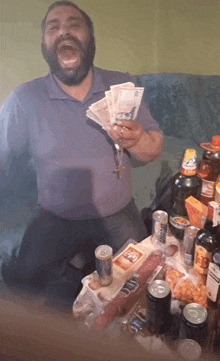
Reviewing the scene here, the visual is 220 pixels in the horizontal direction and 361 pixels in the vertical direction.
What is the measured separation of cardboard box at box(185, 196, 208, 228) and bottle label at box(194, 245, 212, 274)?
145 millimetres

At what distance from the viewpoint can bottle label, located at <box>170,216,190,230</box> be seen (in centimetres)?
139

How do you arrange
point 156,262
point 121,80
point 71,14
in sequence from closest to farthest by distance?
point 156,262, point 71,14, point 121,80

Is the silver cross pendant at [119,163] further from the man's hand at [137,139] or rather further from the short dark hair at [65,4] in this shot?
the short dark hair at [65,4]

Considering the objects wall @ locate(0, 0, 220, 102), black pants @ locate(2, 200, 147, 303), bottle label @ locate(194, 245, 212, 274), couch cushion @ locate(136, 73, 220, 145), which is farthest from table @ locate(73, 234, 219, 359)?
wall @ locate(0, 0, 220, 102)

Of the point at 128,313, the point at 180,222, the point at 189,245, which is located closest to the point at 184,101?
the point at 180,222

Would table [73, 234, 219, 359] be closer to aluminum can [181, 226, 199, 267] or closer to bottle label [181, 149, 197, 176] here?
aluminum can [181, 226, 199, 267]

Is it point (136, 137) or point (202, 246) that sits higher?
point (136, 137)

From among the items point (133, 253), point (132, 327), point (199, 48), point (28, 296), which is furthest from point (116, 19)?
point (28, 296)

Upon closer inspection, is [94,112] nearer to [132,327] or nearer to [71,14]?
[71,14]

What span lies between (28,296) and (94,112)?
1186 mm

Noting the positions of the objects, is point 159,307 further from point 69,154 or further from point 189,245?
point 69,154

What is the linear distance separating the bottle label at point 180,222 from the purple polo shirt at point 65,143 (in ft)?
1.77

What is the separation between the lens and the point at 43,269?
1888mm

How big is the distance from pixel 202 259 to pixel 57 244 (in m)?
1.01
